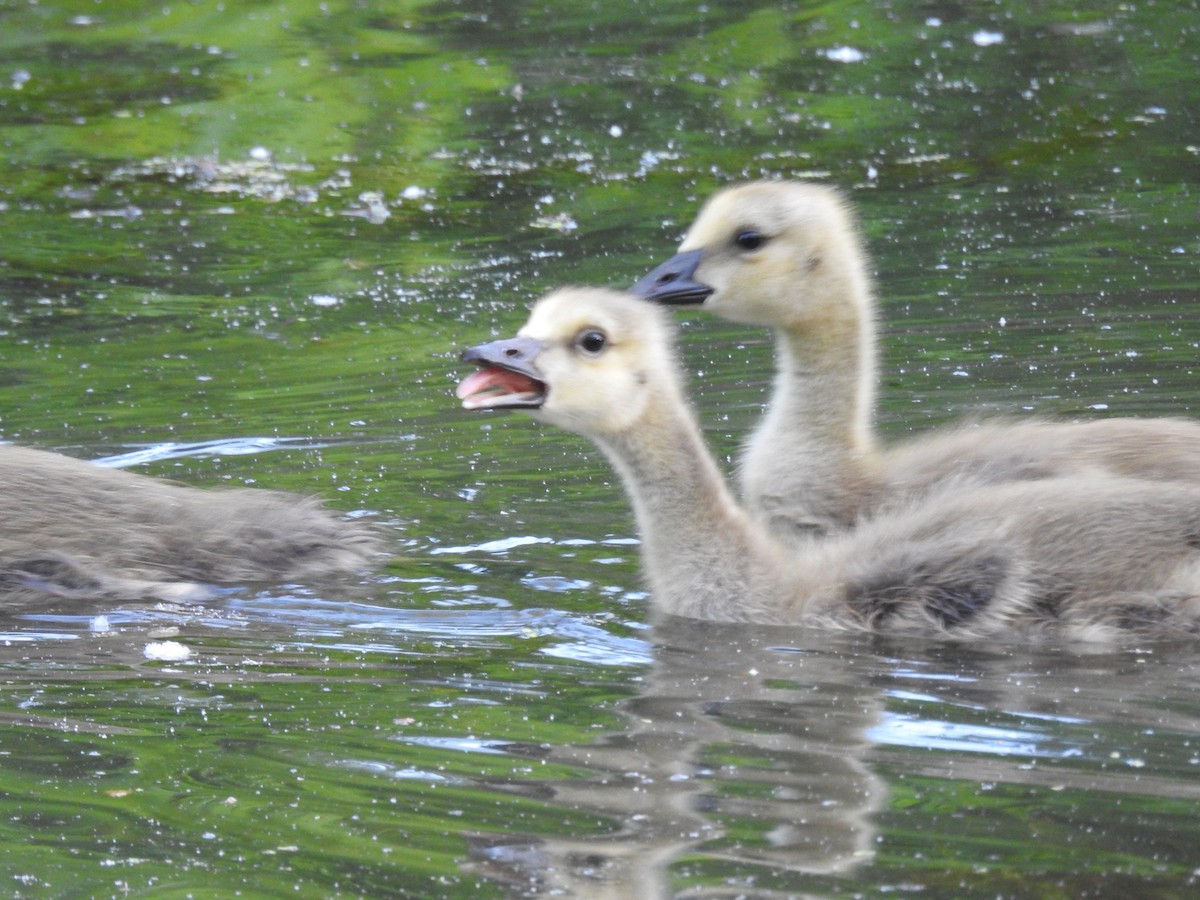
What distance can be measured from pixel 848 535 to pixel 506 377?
41.9 inches

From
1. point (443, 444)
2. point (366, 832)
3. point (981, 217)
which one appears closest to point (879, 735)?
point (366, 832)

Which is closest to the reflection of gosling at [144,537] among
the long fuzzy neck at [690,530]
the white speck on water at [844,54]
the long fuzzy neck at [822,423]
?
the long fuzzy neck at [690,530]

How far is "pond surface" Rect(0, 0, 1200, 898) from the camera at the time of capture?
429cm

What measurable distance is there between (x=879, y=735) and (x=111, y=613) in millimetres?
2482

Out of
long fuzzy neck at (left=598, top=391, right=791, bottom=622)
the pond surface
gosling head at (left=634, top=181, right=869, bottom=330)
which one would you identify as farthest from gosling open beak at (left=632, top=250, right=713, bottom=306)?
long fuzzy neck at (left=598, top=391, right=791, bottom=622)

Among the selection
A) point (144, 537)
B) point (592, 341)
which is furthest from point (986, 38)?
point (144, 537)

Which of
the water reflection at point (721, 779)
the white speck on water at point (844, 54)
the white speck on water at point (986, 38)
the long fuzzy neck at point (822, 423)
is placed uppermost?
the white speck on water at point (986, 38)

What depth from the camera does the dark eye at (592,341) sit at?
584 cm

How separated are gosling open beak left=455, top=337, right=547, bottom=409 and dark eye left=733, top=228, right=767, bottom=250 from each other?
Answer: 1212 millimetres

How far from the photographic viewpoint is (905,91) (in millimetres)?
14781

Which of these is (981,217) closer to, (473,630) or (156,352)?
(156,352)

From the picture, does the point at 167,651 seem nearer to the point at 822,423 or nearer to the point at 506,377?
the point at 506,377

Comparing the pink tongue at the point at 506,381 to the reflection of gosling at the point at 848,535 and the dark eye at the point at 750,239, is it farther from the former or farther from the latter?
the dark eye at the point at 750,239

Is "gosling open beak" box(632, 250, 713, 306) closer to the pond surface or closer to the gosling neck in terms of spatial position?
the gosling neck
